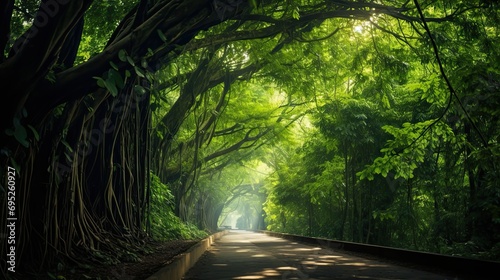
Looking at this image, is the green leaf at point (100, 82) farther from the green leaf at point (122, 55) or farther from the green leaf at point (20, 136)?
the green leaf at point (20, 136)

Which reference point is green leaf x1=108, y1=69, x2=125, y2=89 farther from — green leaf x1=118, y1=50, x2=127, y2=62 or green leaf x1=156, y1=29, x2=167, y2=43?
green leaf x1=156, y1=29, x2=167, y2=43

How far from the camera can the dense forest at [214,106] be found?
193 inches

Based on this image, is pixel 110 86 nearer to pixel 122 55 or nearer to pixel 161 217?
pixel 122 55

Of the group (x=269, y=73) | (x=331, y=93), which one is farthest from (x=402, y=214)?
(x=269, y=73)

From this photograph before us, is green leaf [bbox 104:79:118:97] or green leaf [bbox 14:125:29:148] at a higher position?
green leaf [bbox 104:79:118:97]

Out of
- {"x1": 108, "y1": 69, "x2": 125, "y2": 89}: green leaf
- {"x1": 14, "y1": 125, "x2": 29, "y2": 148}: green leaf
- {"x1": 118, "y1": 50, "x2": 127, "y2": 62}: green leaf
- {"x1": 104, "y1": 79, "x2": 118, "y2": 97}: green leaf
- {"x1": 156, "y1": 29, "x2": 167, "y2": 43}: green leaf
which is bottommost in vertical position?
{"x1": 14, "y1": 125, "x2": 29, "y2": 148}: green leaf

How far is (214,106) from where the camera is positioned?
18.0m

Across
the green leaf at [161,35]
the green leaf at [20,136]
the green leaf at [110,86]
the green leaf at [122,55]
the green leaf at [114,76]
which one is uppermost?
the green leaf at [161,35]

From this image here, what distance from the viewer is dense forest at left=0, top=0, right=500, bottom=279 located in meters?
4.91

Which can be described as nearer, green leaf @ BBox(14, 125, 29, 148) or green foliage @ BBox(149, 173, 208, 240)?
green leaf @ BBox(14, 125, 29, 148)

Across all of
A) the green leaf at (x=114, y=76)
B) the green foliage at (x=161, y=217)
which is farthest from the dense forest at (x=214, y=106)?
the green foliage at (x=161, y=217)

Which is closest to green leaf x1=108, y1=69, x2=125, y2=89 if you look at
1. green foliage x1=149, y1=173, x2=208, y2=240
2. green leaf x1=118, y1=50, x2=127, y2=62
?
green leaf x1=118, y1=50, x2=127, y2=62

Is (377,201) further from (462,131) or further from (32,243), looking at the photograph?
(32,243)

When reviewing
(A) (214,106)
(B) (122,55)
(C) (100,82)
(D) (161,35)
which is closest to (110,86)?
(C) (100,82)
